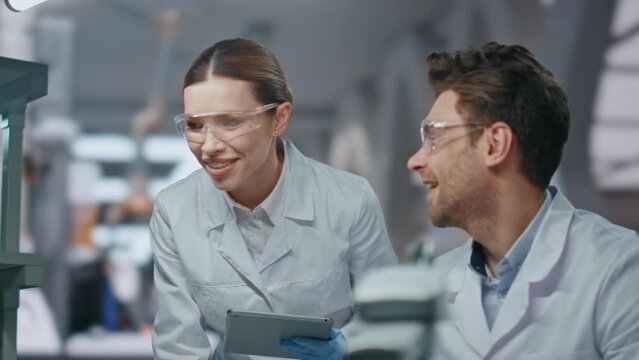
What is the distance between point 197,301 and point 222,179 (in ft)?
0.94

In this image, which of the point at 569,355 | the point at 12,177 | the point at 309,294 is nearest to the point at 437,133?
the point at 569,355

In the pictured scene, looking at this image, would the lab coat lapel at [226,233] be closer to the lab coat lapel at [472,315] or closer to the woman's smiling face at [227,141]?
the woman's smiling face at [227,141]

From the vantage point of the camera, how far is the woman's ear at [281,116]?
2.09 m

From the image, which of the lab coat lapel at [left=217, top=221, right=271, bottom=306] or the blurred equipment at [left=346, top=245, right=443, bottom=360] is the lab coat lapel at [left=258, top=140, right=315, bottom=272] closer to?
the lab coat lapel at [left=217, top=221, right=271, bottom=306]

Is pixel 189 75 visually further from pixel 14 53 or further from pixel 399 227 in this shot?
pixel 14 53

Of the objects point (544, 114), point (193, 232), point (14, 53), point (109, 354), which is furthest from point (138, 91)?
point (544, 114)

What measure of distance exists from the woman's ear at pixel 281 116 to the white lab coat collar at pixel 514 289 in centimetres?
52

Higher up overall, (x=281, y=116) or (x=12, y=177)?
(x=281, y=116)

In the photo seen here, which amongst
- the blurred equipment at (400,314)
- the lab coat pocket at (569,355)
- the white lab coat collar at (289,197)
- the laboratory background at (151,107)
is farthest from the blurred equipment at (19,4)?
the laboratory background at (151,107)

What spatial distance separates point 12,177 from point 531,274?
0.92 meters

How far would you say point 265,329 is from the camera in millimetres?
1780

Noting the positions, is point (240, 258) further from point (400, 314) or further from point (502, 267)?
point (400, 314)

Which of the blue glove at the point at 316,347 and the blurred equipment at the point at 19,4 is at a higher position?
the blurred equipment at the point at 19,4

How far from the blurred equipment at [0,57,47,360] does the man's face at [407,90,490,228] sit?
2.28 ft
